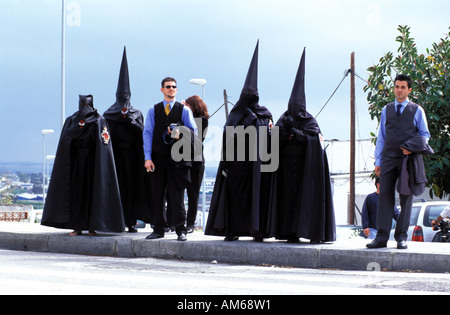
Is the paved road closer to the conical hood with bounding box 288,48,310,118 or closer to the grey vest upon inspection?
the grey vest

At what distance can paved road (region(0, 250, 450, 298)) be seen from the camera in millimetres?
6316

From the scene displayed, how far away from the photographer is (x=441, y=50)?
21.2 meters

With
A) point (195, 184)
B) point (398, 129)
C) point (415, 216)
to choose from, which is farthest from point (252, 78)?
point (415, 216)

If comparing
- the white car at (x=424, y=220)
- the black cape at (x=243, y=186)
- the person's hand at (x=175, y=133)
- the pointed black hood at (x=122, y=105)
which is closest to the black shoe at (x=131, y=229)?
the pointed black hood at (x=122, y=105)

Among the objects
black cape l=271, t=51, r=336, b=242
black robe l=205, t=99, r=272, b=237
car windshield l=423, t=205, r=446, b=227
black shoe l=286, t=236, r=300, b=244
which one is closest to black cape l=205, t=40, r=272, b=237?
black robe l=205, t=99, r=272, b=237

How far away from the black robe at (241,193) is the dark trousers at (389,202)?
4.74 feet

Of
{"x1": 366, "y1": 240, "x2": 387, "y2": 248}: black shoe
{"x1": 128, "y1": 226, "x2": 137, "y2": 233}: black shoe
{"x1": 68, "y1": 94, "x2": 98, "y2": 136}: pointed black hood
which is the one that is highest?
{"x1": 68, "y1": 94, "x2": 98, "y2": 136}: pointed black hood

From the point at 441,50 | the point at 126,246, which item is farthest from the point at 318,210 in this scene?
the point at 441,50

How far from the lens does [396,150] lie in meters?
8.98

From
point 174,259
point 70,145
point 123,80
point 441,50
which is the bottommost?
point 174,259

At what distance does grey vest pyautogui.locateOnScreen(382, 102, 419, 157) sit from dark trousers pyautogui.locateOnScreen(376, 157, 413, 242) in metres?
0.12

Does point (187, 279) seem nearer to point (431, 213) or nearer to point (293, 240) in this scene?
point (293, 240)
